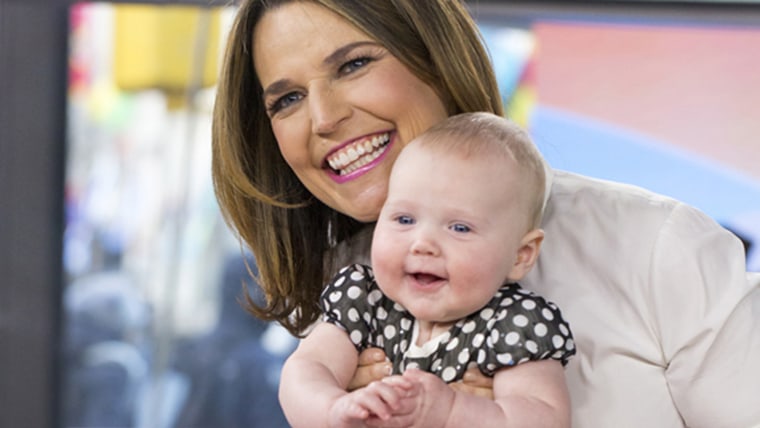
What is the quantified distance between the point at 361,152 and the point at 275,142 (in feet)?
1.20

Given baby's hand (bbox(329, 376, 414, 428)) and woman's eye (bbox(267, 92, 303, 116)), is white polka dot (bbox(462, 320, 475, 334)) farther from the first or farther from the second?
woman's eye (bbox(267, 92, 303, 116))

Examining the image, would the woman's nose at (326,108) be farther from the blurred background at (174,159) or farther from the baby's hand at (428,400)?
the blurred background at (174,159)

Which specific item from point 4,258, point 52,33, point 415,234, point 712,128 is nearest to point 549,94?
point 712,128

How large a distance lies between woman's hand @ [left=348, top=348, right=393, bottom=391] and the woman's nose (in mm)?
425

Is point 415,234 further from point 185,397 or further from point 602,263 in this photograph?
point 185,397

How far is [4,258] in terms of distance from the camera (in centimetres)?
409

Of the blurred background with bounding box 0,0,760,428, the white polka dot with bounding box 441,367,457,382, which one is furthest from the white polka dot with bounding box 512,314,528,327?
the blurred background with bounding box 0,0,760,428

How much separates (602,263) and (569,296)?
0.08 metres

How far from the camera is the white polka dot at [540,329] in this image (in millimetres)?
1571

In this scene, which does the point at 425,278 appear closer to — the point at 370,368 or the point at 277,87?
Answer: the point at 370,368

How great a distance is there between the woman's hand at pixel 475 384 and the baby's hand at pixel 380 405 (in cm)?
18

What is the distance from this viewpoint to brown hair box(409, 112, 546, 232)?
1.63 m

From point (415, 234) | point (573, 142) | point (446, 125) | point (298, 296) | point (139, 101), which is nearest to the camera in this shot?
point (415, 234)

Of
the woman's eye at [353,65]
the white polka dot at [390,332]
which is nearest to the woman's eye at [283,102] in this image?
the woman's eye at [353,65]
